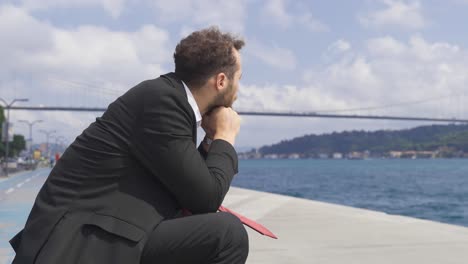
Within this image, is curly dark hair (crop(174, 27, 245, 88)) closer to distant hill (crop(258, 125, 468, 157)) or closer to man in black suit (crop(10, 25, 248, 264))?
man in black suit (crop(10, 25, 248, 264))

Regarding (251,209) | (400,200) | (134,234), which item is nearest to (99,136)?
(134,234)

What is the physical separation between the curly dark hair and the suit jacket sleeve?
12cm

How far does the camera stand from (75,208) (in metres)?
1.63

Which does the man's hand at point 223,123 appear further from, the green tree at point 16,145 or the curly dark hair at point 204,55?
the green tree at point 16,145

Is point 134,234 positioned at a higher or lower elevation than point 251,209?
higher

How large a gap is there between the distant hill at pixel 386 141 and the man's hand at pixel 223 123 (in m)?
92.9

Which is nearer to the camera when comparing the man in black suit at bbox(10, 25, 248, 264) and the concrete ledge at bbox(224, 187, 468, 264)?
the man in black suit at bbox(10, 25, 248, 264)

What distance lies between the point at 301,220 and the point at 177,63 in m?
5.25

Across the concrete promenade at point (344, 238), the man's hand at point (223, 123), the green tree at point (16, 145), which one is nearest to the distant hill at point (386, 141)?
the green tree at point (16, 145)

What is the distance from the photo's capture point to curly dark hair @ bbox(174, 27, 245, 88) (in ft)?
5.81

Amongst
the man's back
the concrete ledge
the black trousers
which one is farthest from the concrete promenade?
the man's back

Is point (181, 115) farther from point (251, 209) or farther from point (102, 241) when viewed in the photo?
point (251, 209)

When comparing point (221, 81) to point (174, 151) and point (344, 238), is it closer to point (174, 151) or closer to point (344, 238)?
point (174, 151)

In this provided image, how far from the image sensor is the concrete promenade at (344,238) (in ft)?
14.0
